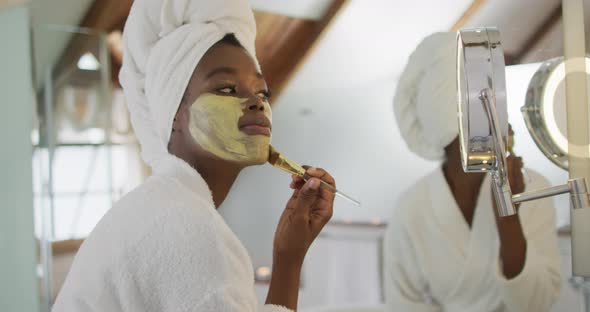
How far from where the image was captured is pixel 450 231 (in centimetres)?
108

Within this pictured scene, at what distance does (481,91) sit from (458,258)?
309 millimetres

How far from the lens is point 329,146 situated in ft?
3.60

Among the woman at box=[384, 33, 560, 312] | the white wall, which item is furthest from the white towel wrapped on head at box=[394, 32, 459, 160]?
the white wall

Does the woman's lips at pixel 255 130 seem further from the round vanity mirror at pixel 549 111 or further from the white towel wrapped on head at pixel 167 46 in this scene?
the round vanity mirror at pixel 549 111

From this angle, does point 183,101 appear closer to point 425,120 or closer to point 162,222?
point 162,222

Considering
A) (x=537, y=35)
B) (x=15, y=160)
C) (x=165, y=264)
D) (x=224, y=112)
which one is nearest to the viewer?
(x=165, y=264)

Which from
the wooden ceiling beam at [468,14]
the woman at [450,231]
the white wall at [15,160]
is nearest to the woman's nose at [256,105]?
the woman at [450,231]

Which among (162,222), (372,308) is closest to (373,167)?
(372,308)

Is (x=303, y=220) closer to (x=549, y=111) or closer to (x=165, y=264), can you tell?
(x=165, y=264)

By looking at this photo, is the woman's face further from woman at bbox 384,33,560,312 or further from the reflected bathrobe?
woman at bbox 384,33,560,312

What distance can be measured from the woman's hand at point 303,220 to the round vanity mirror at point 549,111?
15.1 inches

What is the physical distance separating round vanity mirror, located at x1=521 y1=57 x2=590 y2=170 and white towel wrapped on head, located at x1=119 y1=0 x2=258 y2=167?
0.49 metres

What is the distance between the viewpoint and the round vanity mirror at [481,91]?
935 millimetres

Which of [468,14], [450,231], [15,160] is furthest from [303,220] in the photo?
[15,160]
